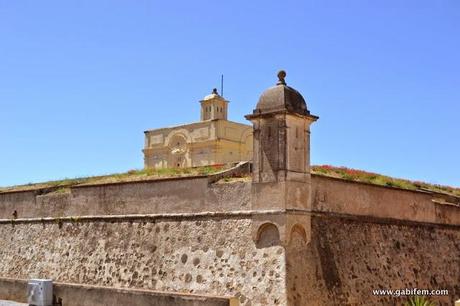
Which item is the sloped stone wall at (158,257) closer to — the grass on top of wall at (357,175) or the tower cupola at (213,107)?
the grass on top of wall at (357,175)

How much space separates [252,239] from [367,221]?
3624mm

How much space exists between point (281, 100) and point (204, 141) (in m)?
25.2

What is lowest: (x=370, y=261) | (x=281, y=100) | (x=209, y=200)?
(x=370, y=261)

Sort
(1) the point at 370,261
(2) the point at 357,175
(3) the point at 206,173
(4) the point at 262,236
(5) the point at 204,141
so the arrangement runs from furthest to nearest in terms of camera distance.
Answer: (5) the point at 204,141 < (2) the point at 357,175 < (3) the point at 206,173 < (1) the point at 370,261 < (4) the point at 262,236

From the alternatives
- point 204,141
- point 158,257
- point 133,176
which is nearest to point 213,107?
point 204,141

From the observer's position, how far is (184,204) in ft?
52.9

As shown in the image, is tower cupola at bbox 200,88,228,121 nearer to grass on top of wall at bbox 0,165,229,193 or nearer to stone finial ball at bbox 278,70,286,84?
grass on top of wall at bbox 0,165,229,193

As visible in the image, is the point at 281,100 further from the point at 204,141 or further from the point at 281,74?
the point at 204,141

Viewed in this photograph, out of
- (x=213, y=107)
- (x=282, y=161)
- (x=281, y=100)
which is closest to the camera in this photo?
(x=282, y=161)

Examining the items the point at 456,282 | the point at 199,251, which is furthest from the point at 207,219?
the point at 456,282

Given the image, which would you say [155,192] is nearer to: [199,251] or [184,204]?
[184,204]

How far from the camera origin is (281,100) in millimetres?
13891

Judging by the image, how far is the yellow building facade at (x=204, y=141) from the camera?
3862 centimetres

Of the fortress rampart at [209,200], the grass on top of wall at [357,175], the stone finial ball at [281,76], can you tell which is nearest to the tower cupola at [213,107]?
the fortress rampart at [209,200]
